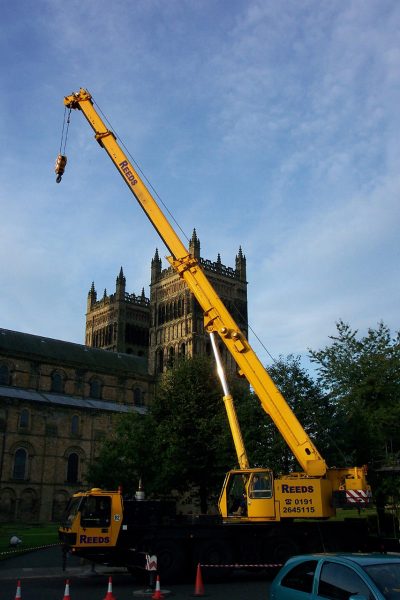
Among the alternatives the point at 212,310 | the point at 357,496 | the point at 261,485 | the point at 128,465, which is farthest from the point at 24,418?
the point at 357,496

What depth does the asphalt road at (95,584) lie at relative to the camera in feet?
46.4

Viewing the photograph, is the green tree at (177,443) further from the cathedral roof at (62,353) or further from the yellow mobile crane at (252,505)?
the cathedral roof at (62,353)

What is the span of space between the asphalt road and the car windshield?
25.7 feet

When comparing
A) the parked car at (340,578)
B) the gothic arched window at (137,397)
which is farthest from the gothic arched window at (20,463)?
the parked car at (340,578)

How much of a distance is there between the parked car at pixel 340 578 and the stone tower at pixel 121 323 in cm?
8718

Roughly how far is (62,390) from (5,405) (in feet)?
30.3

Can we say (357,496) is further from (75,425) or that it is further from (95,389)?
(95,389)

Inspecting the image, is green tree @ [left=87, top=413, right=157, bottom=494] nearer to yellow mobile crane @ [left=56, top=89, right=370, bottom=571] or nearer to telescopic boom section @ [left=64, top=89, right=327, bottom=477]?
yellow mobile crane @ [left=56, top=89, right=370, bottom=571]

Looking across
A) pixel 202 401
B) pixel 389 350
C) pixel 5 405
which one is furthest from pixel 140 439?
pixel 5 405

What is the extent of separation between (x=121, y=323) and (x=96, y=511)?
3179 inches

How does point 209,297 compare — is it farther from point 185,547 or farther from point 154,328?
point 154,328

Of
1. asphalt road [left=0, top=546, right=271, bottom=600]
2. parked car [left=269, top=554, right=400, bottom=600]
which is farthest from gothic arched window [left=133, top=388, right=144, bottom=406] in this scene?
parked car [left=269, top=554, right=400, bottom=600]

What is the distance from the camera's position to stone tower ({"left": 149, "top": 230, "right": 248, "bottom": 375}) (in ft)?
269

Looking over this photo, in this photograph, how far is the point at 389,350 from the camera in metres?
30.1
